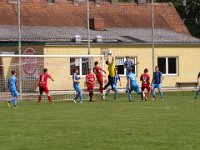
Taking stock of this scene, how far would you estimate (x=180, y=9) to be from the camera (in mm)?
82125

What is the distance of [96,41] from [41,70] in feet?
34.6

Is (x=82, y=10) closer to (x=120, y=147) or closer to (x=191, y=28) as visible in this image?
(x=191, y=28)

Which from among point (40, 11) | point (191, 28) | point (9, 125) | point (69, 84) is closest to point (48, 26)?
point (40, 11)

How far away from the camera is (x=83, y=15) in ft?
210

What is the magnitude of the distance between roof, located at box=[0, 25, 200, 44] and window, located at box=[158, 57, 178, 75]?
4.80ft

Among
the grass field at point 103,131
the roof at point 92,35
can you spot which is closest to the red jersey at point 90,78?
the grass field at point 103,131

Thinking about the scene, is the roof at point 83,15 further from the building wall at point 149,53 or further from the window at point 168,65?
the building wall at point 149,53

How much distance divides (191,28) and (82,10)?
1846 centimetres

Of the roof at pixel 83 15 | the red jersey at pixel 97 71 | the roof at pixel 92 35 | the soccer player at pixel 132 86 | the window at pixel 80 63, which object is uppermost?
the roof at pixel 83 15

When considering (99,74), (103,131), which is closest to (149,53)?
(99,74)

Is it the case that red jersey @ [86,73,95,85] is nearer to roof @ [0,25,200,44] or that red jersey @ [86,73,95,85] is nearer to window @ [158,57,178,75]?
roof @ [0,25,200,44]

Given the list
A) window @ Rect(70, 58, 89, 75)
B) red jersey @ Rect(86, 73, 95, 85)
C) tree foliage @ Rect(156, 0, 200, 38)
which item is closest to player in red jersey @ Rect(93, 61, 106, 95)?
red jersey @ Rect(86, 73, 95, 85)

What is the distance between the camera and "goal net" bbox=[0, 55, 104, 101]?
3994cm

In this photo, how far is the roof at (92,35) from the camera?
173 feet
